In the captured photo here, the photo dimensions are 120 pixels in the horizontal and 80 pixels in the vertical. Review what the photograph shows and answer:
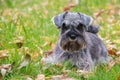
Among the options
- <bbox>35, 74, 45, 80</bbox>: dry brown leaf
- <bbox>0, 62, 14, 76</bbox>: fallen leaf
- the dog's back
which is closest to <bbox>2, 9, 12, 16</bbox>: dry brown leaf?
the dog's back

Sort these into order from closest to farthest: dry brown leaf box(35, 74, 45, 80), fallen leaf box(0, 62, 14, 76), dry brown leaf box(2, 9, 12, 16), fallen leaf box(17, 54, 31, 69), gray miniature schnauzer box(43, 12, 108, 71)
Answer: dry brown leaf box(35, 74, 45, 80)
fallen leaf box(0, 62, 14, 76)
fallen leaf box(17, 54, 31, 69)
gray miniature schnauzer box(43, 12, 108, 71)
dry brown leaf box(2, 9, 12, 16)

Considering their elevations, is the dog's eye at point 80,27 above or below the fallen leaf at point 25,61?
above

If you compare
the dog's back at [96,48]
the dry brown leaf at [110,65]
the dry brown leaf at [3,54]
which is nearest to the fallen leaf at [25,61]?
the dry brown leaf at [3,54]

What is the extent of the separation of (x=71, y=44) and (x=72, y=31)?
0.23 m

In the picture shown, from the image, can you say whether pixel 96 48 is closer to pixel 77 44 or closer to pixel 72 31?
pixel 77 44

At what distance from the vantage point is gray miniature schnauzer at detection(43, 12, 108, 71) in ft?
28.0

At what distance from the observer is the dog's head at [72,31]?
8.45 metres

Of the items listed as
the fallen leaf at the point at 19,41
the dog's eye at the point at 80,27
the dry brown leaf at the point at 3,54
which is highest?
the dog's eye at the point at 80,27

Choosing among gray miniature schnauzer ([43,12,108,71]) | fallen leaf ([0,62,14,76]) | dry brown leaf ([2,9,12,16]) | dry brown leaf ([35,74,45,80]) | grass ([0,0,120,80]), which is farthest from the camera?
dry brown leaf ([2,9,12,16])

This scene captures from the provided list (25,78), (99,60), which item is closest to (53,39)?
(99,60)

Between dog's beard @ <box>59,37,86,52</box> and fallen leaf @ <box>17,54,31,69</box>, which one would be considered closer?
fallen leaf @ <box>17,54,31,69</box>

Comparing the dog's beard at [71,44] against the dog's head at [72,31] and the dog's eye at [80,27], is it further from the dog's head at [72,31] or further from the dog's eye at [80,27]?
the dog's eye at [80,27]

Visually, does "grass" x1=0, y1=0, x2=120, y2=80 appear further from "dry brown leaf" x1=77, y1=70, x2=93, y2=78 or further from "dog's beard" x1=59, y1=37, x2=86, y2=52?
"dog's beard" x1=59, y1=37, x2=86, y2=52

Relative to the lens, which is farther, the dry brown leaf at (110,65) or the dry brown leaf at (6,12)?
the dry brown leaf at (6,12)
